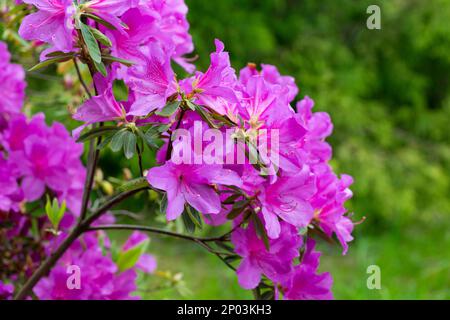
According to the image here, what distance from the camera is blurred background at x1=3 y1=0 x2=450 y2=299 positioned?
4.21 meters

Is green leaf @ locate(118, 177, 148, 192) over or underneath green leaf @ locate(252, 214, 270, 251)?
over

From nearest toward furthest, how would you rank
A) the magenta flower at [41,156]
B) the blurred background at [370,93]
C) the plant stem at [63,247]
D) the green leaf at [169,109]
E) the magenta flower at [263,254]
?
the green leaf at [169,109], the magenta flower at [263,254], the plant stem at [63,247], the magenta flower at [41,156], the blurred background at [370,93]

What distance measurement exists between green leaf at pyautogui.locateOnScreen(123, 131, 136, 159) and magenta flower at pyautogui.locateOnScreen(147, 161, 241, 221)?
40 millimetres

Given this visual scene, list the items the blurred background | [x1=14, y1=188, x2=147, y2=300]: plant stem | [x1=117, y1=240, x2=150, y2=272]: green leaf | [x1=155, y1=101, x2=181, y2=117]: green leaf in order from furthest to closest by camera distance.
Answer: the blurred background
[x1=117, y1=240, x2=150, y2=272]: green leaf
[x1=14, y1=188, x2=147, y2=300]: plant stem
[x1=155, y1=101, x2=181, y2=117]: green leaf

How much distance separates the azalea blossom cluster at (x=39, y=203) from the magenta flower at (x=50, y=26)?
1.09ft

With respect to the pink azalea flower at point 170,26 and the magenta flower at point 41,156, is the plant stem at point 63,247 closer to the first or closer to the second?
the magenta flower at point 41,156

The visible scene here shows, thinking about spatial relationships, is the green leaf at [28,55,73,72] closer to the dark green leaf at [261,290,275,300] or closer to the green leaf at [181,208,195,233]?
the green leaf at [181,208,195,233]

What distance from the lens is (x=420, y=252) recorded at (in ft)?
13.0

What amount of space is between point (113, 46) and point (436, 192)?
4.01 m

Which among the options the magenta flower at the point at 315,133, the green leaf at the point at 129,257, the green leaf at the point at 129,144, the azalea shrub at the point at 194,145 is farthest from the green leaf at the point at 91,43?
the green leaf at the point at 129,257

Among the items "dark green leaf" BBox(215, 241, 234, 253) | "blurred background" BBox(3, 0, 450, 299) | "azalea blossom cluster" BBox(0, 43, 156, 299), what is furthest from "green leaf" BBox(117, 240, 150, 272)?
"blurred background" BBox(3, 0, 450, 299)

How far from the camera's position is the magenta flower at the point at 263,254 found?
958 millimetres

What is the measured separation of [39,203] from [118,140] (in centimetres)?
49

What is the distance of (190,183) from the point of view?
2.87 ft
